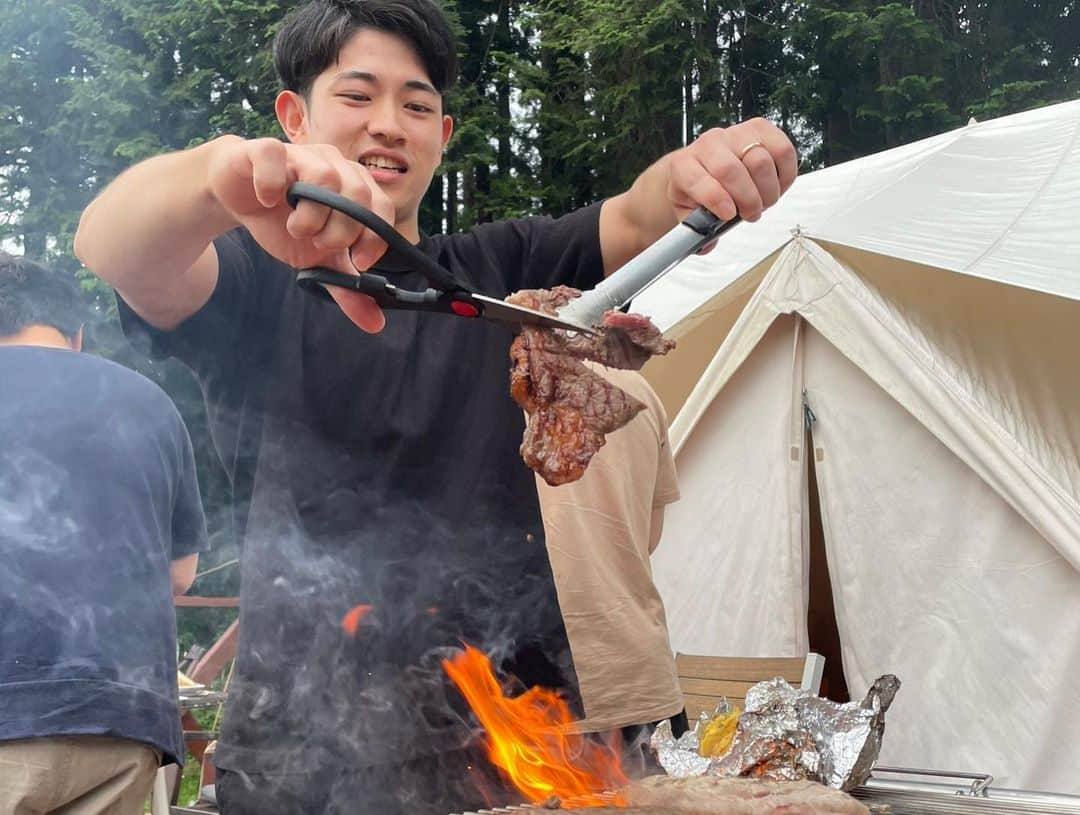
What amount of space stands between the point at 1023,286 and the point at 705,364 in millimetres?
1935

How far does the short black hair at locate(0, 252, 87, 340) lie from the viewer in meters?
2.74

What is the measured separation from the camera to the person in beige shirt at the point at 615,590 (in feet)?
10.1

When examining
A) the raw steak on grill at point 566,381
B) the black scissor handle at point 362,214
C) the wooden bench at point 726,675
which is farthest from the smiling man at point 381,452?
the wooden bench at point 726,675

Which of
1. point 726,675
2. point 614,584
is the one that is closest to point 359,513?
point 614,584

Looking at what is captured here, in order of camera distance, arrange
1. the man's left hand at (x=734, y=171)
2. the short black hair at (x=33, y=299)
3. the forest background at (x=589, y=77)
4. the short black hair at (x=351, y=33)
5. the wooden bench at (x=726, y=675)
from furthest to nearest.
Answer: the forest background at (x=589, y=77)
the wooden bench at (x=726, y=675)
the short black hair at (x=33, y=299)
the short black hair at (x=351, y=33)
the man's left hand at (x=734, y=171)

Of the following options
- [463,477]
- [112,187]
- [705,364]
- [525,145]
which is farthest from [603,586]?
[525,145]

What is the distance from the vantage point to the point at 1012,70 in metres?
12.9

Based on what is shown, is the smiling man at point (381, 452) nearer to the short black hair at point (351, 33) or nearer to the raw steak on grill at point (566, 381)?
the short black hair at point (351, 33)

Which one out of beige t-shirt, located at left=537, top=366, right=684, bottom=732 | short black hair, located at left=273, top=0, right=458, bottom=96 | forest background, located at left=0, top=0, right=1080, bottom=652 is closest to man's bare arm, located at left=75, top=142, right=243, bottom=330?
short black hair, located at left=273, top=0, right=458, bottom=96

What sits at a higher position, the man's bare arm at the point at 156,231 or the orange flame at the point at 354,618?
the man's bare arm at the point at 156,231

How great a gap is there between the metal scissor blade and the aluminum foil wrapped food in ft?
4.21

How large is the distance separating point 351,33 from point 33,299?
1.08m

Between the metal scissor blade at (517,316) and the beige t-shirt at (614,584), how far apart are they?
4.11ft

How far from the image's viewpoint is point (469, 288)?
1.74 meters
